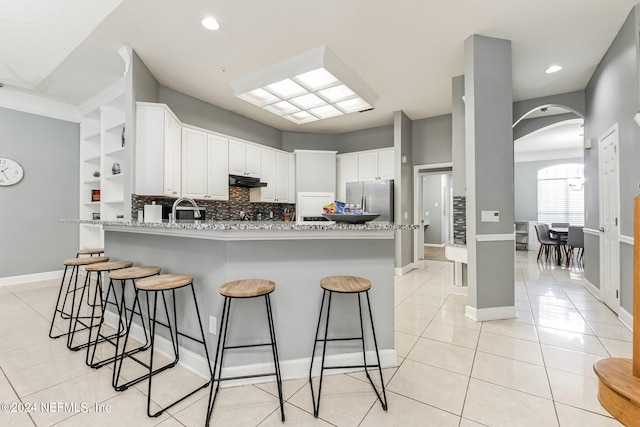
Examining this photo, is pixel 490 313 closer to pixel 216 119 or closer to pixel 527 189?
pixel 216 119

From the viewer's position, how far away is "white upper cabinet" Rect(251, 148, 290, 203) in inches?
215

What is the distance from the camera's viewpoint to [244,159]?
5.09 meters

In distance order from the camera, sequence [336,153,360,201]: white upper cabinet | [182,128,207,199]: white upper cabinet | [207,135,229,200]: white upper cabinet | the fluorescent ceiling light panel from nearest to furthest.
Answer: the fluorescent ceiling light panel
[182,128,207,199]: white upper cabinet
[207,135,229,200]: white upper cabinet
[336,153,360,201]: white upper cabinet

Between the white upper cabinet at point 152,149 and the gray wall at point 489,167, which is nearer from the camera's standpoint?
the gray wall at point 489,167

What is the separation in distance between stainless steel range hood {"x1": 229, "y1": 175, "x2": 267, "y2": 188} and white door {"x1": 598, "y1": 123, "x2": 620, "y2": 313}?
4.88m

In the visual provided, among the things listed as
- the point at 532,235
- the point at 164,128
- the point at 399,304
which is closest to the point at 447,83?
the point at 399,304

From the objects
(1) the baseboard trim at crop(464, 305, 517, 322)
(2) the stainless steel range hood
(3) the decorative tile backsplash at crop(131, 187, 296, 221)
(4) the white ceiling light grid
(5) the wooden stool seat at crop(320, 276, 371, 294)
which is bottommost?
(1) the baseboard trim at crop(464, 305, 517, 322)

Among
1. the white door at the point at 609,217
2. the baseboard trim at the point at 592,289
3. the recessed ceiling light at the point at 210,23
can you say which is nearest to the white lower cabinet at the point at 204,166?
the recessed ceiling light at the point at 210,23

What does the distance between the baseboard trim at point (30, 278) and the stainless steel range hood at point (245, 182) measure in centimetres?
347

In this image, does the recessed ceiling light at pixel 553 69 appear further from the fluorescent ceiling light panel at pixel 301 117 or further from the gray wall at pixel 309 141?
the gray wall at pixel 309 141

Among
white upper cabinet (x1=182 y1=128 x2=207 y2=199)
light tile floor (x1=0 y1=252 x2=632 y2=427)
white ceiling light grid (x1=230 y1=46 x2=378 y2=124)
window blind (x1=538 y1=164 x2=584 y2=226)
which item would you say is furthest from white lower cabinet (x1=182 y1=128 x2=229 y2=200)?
window blind (x1=538 y1=164 x2=584 y2=226)

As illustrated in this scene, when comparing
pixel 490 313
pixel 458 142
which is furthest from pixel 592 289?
pixel 458 142

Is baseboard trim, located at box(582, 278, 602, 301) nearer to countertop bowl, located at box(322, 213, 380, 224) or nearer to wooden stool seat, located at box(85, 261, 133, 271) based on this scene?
countertop bowl, located at box(322, 213, 380, 224)

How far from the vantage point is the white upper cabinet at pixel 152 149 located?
3350mm
